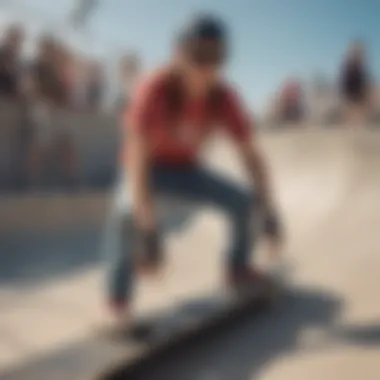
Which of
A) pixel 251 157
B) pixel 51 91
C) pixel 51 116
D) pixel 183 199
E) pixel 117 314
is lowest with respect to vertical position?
pixel 117 314

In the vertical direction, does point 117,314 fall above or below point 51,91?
below

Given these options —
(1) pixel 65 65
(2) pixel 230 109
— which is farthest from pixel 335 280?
(1) pixel 65 65

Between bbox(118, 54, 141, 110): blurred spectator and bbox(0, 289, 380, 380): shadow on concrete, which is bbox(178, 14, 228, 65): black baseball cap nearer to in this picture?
bbox(118, 54, 141, 110): blurred spectator

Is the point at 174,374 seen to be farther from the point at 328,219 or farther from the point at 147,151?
the point at 328,219

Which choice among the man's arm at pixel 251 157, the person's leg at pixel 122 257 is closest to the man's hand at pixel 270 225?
the man's arm at pixel 251 157

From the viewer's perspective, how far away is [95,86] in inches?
115

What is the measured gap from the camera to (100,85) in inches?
112

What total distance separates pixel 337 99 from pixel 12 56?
148 cm

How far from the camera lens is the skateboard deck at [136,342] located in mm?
1291

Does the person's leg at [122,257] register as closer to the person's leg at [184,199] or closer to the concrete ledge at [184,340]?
the person's leg at [184,199]

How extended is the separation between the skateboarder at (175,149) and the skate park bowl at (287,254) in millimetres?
180

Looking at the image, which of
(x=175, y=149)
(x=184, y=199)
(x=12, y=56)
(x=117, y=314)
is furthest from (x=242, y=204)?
(x=12, y=56)

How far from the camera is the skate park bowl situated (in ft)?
5.23

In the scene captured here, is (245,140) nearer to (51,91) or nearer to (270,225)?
(270,225)
